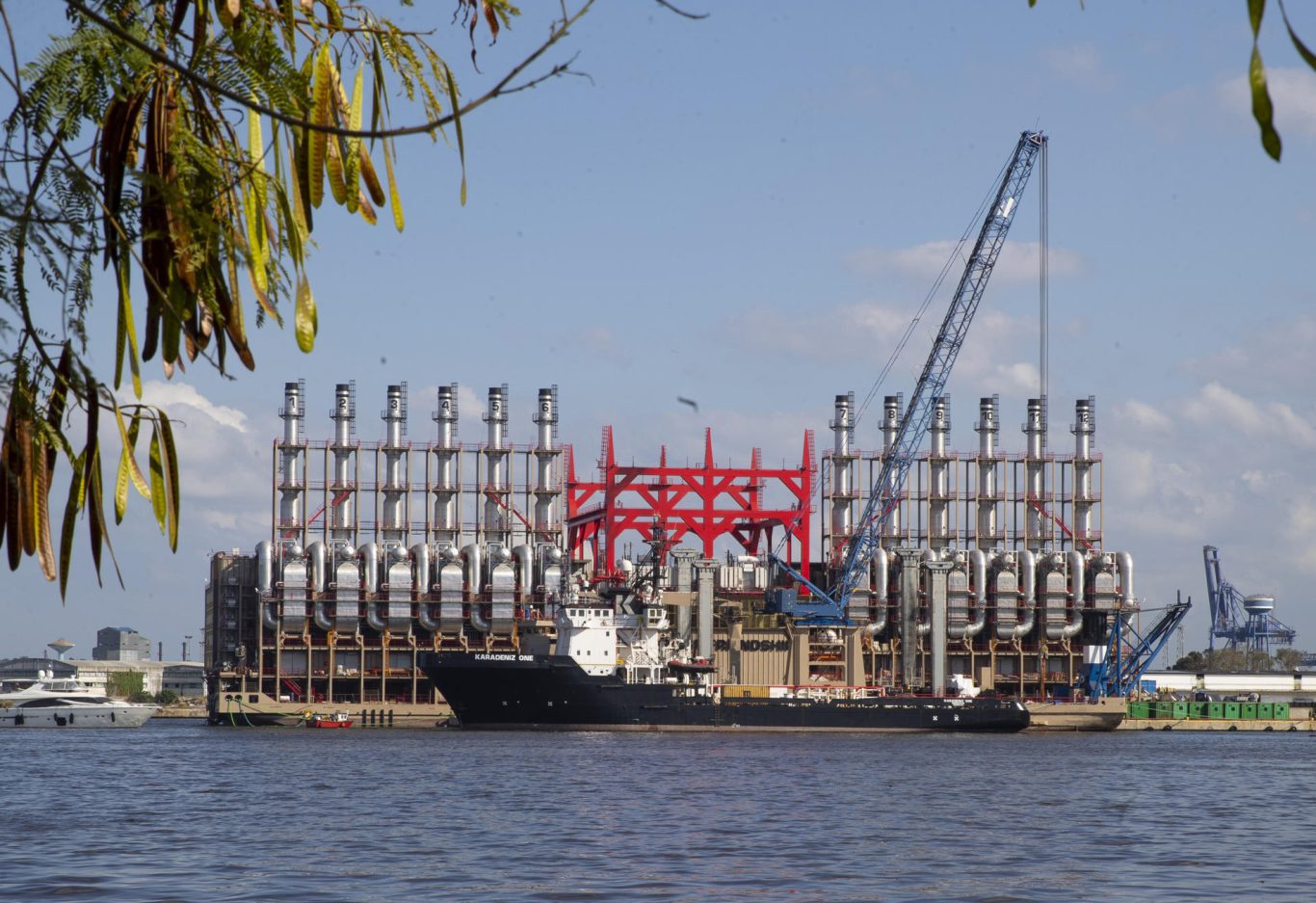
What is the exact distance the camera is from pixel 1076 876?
103 ft

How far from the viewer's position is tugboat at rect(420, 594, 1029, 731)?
99562 millimetres

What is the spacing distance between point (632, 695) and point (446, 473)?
32104mm

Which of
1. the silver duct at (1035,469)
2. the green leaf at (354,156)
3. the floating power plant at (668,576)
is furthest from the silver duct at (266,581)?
the green leaf at (354,156)

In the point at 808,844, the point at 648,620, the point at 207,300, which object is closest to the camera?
the point at 207,300

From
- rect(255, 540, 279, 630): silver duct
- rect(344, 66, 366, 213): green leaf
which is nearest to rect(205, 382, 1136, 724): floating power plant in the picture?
rect(255, 540, 279, 630): silver duct

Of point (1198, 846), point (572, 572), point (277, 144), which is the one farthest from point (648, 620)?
point (277, 144)

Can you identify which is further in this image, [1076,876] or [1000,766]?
[1000,766]

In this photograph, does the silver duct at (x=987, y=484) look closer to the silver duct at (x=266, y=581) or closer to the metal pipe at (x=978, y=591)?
the metal pipe at (x=978, y=591)

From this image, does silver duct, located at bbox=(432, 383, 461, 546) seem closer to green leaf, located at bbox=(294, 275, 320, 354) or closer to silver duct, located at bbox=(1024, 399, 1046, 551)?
silver duct, located at bbox=(1024, 399, 1046, 551)

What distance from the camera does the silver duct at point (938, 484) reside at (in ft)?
429

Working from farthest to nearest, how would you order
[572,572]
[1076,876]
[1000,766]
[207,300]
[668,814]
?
[572,572] → [1000,766] → [668,814] → [1076,876] → [207,300]

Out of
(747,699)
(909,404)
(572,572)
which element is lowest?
(747,699)

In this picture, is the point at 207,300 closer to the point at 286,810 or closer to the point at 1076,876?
the point at 1076,876

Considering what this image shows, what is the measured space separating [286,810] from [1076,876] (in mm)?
22307
